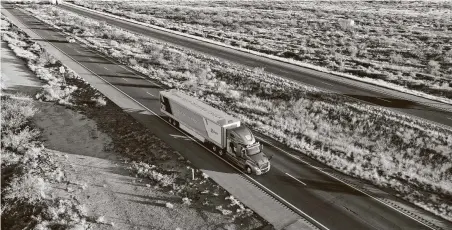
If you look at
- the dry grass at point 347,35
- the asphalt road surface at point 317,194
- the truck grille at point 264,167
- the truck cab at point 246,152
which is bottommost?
the asphalt road surface at point 317,194

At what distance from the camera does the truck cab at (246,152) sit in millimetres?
22828

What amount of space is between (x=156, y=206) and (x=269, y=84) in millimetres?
26571

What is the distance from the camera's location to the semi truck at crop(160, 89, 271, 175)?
2306cm

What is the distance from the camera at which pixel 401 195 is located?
21.5 metres

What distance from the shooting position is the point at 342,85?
4278cm

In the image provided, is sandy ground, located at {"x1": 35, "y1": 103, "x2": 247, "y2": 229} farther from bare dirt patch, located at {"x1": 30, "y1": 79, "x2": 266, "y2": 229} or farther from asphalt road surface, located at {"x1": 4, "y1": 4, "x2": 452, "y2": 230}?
asphalt road surface, located at {"x1": 4, "y1": 4, "x2": 452, "y2": 230}

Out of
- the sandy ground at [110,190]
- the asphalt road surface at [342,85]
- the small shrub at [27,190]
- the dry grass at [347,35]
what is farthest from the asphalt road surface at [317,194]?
the dry grass at [347,35]

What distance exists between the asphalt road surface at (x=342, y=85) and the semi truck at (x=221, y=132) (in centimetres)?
1985

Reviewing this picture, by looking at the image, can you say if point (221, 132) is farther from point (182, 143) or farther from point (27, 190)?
point (27, 190)

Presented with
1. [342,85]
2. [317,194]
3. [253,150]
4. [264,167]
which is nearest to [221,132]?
[253,150]

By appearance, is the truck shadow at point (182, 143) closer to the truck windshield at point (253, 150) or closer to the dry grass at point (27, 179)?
the truck windshield at point (253, 150)

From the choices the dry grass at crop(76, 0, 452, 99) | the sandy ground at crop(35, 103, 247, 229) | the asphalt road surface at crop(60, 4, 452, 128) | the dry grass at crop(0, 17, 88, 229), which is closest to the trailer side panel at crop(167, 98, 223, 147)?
the sandy ground at crop(35, 103, 247, 229)

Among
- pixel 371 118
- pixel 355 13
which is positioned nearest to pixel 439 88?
pixel 371 118

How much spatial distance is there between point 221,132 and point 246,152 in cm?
240
